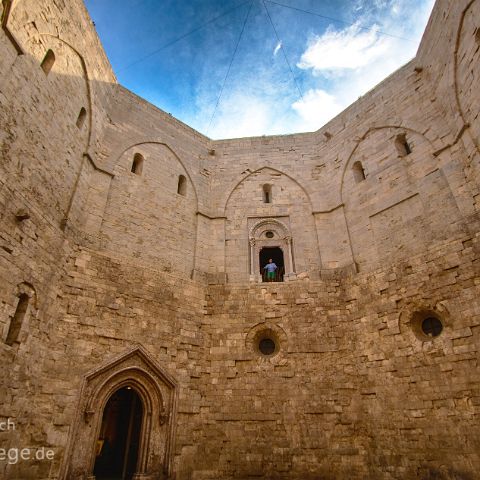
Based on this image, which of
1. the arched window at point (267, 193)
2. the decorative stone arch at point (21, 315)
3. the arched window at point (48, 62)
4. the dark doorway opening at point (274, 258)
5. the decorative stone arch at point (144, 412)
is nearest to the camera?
the decorative stone arch at point (21, 315)

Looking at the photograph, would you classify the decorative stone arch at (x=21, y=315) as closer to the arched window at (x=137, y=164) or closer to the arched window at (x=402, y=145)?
the arched window at (x=137, y=164)

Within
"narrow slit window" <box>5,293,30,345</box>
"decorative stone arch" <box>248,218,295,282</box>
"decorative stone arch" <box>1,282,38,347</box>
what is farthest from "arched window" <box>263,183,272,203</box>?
"narrow slit window" <box>5,293,30,345</box>

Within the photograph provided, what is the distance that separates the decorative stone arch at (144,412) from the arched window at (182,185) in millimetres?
5902

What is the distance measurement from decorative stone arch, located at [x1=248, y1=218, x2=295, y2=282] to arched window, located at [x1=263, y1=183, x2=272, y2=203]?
0.94 meters

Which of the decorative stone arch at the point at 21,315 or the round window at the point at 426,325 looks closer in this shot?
the decorative stone arch at the point at 21,315

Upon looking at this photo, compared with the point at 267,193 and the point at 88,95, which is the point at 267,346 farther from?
the point at 88,95

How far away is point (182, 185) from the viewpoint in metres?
12.8

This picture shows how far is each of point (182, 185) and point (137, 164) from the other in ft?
5.76

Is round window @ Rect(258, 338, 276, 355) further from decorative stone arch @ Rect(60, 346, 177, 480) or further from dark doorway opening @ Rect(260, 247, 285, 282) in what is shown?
decorative stone arch @ Rect(60, 346, 177, 480)

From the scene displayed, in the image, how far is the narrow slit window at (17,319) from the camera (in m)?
6.79

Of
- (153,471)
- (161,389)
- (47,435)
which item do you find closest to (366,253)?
(161,389)

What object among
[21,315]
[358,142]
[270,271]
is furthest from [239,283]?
[358,142]

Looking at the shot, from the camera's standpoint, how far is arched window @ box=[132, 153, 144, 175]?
11.8m

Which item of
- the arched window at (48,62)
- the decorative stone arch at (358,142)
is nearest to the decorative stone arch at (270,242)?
the decorative stone arch at (358,142)
